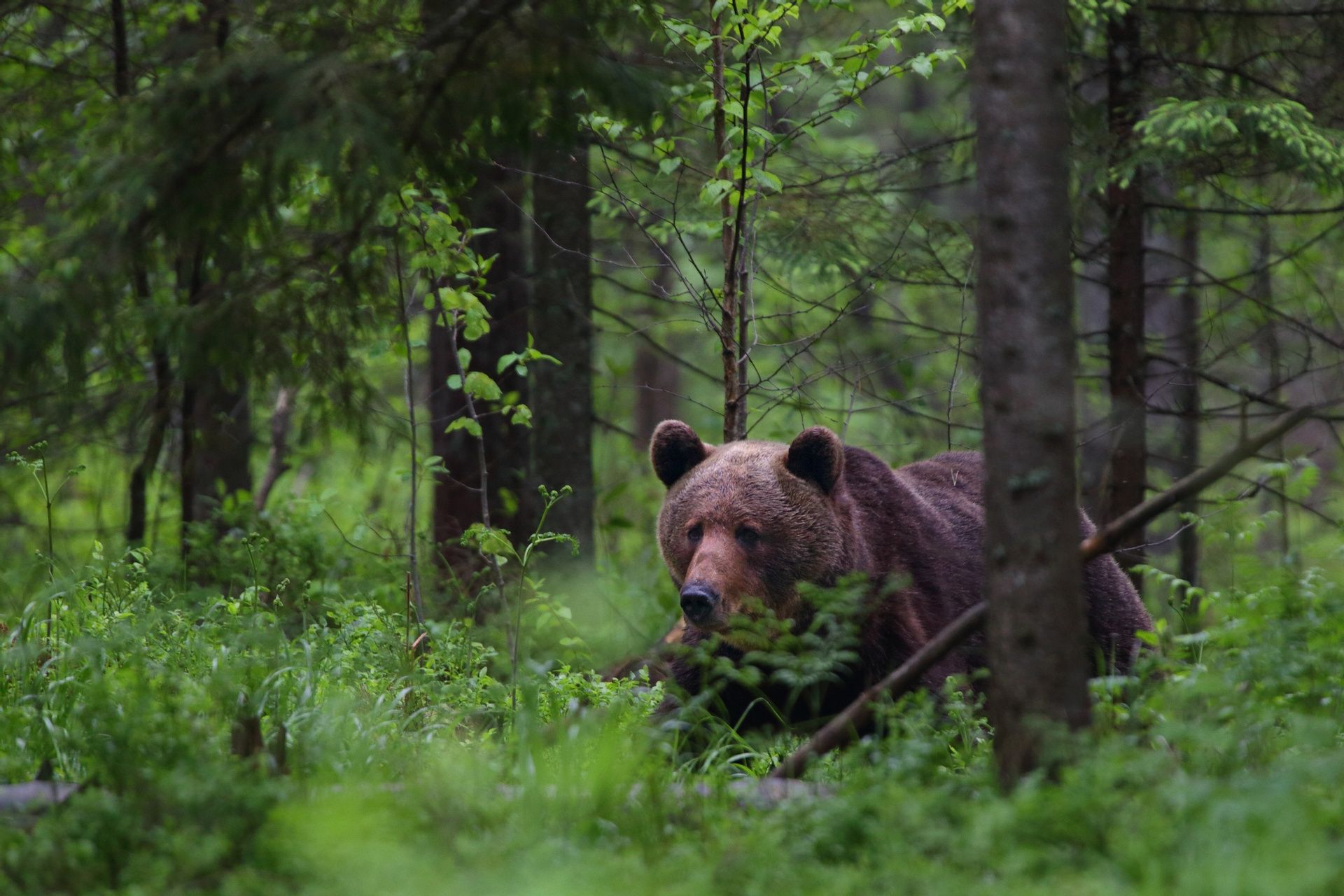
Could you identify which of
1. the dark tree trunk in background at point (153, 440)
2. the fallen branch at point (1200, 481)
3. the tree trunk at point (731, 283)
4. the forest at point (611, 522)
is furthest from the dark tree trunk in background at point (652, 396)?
the fallen branch at point (1200, 481)

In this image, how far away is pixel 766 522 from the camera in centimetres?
581

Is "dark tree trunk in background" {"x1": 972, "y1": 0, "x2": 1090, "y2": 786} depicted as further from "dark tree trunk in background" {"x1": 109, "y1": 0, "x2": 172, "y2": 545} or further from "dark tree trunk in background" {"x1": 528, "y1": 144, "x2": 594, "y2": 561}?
"dark tree trunk in background" {"x1": 528, "y1": 144, "x2": 594, "y2": 561}

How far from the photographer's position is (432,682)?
513 centimetres

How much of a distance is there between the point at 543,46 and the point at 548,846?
2.65 metres

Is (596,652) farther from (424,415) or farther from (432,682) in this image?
(424,415)

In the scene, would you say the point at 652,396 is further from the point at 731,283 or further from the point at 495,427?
the point at 731,283

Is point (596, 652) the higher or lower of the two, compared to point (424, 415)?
lower

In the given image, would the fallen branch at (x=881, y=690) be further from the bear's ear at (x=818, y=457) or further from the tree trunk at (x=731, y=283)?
the tree trunk at (x=731, y=283)

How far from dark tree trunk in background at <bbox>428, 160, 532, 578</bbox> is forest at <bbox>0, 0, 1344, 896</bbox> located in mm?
41

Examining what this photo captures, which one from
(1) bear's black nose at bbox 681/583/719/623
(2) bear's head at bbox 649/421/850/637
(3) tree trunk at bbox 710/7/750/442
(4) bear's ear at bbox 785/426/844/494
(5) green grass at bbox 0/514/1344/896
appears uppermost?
(3) tree trunk at bbox 710/7/750/442

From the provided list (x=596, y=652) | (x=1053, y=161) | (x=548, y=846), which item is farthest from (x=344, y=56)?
(x=596, y=652)

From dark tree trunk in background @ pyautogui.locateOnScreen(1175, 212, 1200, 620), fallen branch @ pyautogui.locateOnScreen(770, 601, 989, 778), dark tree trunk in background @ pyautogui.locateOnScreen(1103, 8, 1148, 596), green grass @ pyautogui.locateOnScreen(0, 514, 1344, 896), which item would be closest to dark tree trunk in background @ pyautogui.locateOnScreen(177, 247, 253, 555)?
green grass @ pyautogui.locateOnScreen(0, 514, 1344, 896)

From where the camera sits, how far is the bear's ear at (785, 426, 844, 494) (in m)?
5.84

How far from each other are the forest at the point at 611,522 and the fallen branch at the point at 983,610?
2cm
